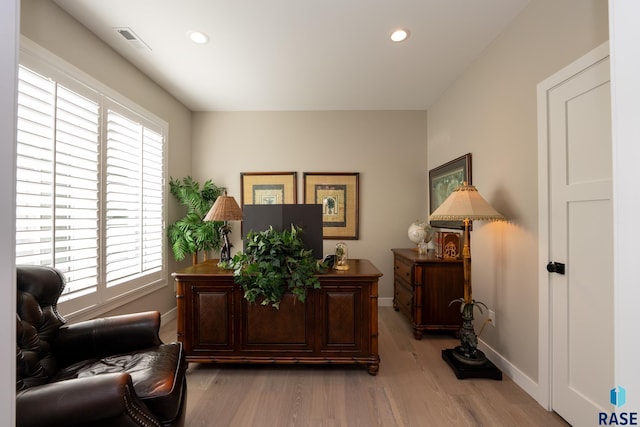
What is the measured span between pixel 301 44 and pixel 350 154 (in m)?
1.77

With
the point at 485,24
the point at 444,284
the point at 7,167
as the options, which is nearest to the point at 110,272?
the point at 7,167

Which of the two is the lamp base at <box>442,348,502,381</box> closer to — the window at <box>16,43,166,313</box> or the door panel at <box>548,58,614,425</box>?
the door panel at <box>548,58,614,425</box>

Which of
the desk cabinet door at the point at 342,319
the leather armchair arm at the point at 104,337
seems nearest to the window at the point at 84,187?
the leather armchair arm at the point at 104,337

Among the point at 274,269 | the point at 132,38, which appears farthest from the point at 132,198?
the point at 274,269

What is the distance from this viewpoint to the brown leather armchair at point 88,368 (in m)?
1.03

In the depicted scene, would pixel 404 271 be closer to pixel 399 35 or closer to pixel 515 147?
pixel 515 147

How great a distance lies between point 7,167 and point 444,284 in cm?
317

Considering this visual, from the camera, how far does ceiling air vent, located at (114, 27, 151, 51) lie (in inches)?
87.2

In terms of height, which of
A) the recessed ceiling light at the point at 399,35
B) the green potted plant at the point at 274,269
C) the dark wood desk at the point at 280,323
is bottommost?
the dark wood desk at the point at 280,323

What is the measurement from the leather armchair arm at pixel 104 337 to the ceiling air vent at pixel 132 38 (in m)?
2.29

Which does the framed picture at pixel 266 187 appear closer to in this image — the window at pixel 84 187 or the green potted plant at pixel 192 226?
the green potted plant at pixel 192 226

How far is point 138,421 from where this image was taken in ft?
3.68

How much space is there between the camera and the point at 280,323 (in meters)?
2.22

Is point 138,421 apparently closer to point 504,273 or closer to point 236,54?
point 504,273
